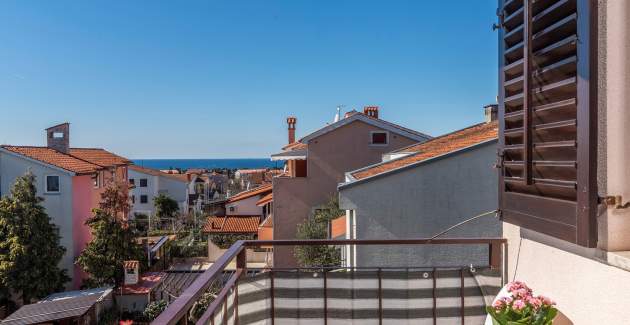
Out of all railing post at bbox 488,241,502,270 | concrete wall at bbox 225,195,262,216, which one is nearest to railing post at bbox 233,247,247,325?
railing post at bbox 488,241,502,270

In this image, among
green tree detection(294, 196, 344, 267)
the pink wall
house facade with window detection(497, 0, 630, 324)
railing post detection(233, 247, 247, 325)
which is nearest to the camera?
house facade with window detection(497, 0, 630, 324)

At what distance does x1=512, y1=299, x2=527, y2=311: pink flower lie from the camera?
1.65m

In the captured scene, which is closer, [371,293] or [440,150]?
[371,293]

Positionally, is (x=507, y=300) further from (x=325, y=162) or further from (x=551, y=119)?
(x=325, y=162)

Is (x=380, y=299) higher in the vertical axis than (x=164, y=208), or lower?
higher

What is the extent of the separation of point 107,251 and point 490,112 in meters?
13.5

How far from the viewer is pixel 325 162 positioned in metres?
14.2

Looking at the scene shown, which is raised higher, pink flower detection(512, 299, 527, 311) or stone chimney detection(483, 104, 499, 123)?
stone chimney detection(483, 104, 499, 123)

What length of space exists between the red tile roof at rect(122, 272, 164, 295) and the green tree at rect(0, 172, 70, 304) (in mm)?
2356

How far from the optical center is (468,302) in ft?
8.38

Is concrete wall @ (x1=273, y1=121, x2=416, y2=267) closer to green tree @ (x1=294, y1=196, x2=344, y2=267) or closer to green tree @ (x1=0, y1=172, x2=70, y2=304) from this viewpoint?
green tree @ (x1=294, y1=196, x2=344, y2=267)

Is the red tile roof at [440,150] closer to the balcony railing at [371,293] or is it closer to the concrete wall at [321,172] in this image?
the concrete wall at [321,172]

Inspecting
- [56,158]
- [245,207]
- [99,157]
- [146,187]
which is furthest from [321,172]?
[146,187]

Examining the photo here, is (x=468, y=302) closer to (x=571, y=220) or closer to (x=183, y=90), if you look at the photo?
(x=571, y=220)
